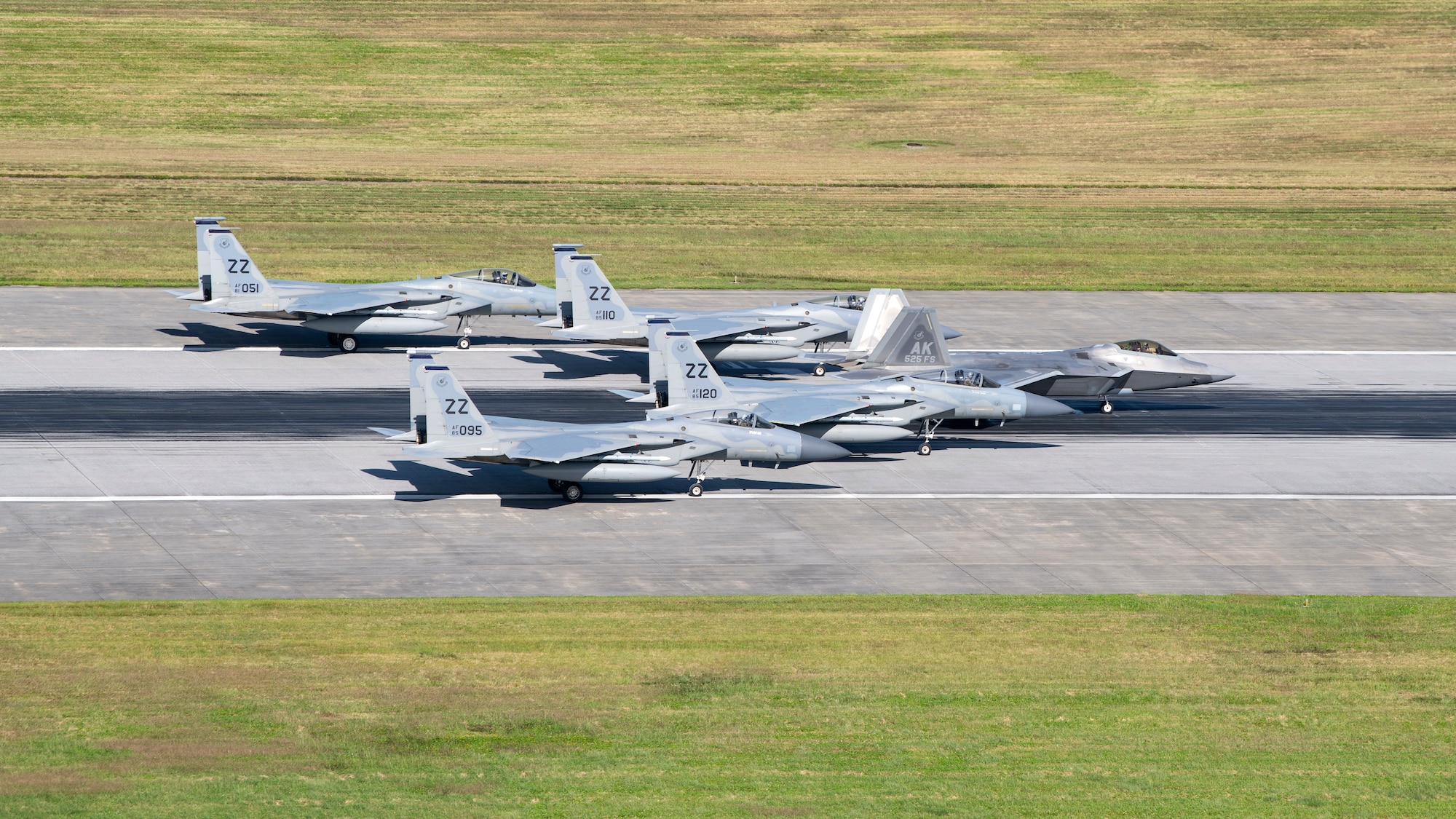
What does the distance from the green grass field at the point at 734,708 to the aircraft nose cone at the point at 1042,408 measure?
1172 cm

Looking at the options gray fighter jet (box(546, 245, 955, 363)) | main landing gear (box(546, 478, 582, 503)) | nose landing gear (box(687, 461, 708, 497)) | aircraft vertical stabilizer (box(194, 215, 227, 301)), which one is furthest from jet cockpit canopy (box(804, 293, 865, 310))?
aircraft vertical stabilizer (box(194, 215, 227, 301))

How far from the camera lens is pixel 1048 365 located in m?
45.8

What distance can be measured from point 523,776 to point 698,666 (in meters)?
5.02

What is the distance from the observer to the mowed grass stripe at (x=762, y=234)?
65500 mm

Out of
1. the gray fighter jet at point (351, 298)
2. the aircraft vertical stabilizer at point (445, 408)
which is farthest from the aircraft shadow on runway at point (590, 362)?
the aircraft vertical stabilizer at point (445, 408)

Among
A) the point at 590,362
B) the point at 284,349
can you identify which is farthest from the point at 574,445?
the point at 284,349

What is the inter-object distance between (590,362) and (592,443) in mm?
15327

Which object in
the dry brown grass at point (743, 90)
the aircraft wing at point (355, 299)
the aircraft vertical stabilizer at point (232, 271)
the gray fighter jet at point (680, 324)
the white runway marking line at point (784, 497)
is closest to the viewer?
the white runway marking line at point (784, 497)

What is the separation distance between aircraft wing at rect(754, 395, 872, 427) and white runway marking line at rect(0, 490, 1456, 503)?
7.61 feet

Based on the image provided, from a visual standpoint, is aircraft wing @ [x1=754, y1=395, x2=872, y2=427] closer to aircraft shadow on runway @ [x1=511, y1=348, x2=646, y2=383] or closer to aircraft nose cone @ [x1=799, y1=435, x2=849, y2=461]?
aircraft nose cone @ [x1=799, y1=435, x2=849, y2=461]

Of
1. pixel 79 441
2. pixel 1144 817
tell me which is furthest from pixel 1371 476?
pixel 79 441

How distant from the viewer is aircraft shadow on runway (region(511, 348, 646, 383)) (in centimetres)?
5003

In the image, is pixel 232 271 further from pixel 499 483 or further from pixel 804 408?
pixel 804 408

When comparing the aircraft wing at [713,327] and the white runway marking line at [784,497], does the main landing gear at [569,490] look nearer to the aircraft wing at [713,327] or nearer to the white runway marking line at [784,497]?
the white runway marking line at [784,497]
